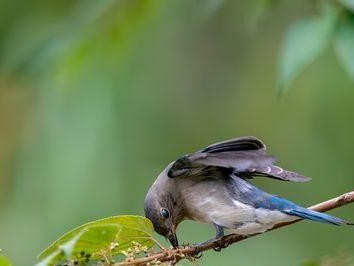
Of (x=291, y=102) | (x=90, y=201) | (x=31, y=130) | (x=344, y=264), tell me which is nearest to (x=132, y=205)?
(x=90, y=201)

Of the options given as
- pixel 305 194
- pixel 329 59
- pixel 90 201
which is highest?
pixel 329 59

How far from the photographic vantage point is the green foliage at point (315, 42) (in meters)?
4.04

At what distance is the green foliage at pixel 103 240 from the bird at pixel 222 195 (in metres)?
0.58

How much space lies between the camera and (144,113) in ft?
20.8

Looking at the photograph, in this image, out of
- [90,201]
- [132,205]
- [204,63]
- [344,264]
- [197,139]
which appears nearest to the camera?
[344,264]

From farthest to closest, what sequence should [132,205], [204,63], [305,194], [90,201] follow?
1. [204,63]
2. [305,194]
3. [132,205]
4. [90,201]

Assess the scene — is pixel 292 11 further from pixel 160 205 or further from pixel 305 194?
pixel 160 205

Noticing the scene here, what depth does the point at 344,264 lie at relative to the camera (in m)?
3.53

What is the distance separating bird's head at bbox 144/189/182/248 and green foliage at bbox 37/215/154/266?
1.01 m

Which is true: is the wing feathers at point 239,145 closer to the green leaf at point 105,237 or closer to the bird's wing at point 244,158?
the bird's wing at point 244,158

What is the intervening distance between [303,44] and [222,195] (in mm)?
798

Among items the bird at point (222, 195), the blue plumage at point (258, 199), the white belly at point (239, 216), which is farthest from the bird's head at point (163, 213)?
the blue plumage at point (258, 199)

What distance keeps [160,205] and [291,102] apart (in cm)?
267

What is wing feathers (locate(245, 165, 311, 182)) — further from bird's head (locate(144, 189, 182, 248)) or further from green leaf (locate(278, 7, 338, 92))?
bird's head (locate(144, 189, 182, 248))
